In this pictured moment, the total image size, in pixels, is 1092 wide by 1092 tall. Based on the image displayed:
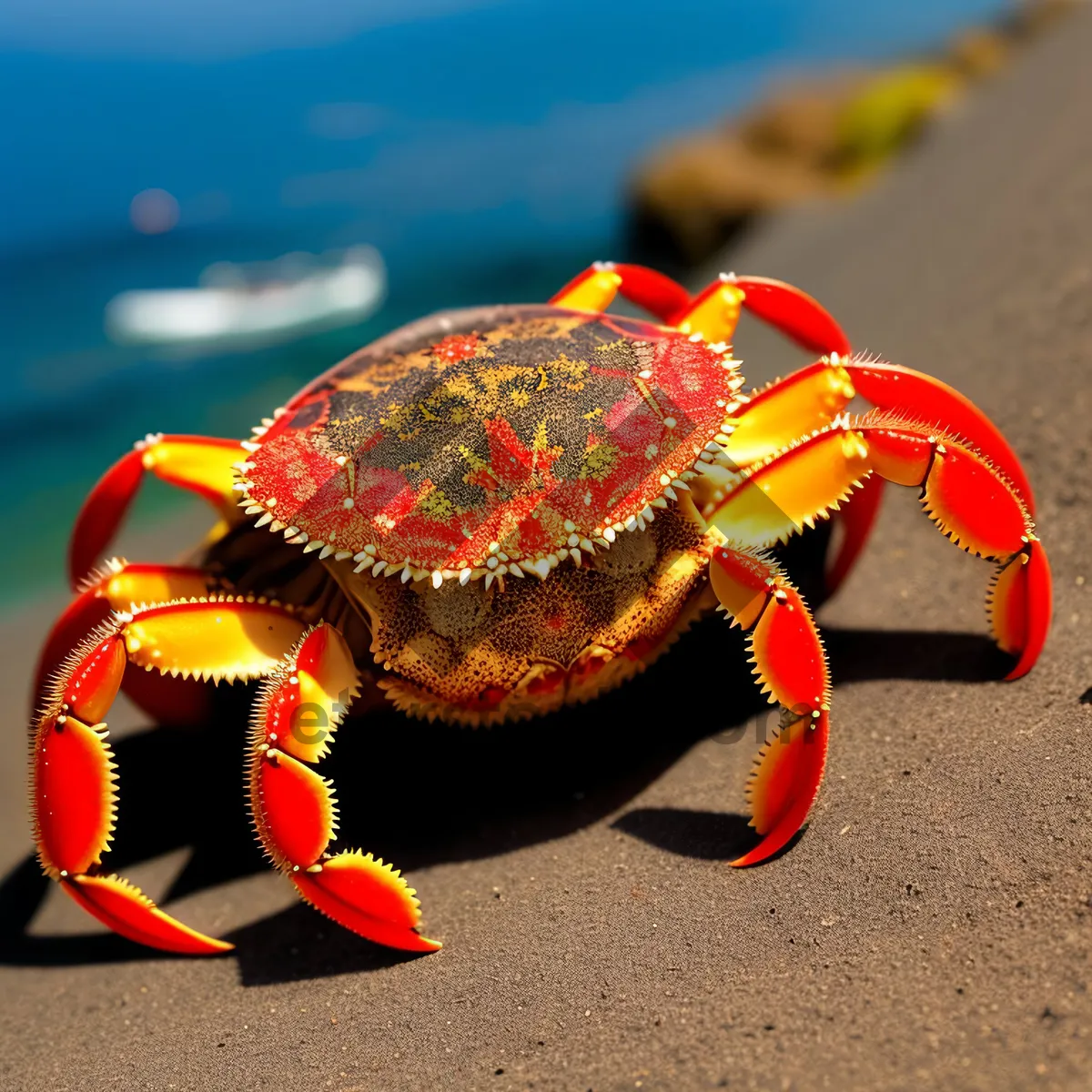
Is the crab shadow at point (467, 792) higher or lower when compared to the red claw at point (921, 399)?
lower

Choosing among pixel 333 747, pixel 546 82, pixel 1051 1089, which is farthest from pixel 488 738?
pixel 546 82

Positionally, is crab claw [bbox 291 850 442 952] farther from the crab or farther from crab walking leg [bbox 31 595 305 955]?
crab walking leg [bbox 31 595 305 955]

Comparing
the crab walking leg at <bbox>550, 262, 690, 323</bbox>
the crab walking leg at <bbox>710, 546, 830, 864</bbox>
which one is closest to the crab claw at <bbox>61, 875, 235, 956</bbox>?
the crab walking leg at <bbox>710, 546, 830, 864</bbox>

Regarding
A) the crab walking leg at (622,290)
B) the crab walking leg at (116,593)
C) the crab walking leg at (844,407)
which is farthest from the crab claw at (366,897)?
the crab walking leg at (622,290)

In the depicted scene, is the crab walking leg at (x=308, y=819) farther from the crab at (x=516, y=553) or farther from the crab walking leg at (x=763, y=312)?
the crab walking leg at (x=763, y=312)

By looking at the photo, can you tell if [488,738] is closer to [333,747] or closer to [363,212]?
[333,747]

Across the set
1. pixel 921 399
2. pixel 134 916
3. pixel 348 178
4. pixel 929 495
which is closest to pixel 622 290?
pixel 921 399

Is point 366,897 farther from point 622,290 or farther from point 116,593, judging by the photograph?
point 622,290
